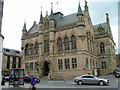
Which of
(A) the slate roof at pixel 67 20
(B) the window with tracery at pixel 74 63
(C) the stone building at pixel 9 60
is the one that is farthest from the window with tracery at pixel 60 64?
(C) the stone building at pixel 9 60

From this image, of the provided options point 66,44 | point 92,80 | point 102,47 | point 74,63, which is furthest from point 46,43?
point 92,80

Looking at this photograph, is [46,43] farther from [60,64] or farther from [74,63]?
[74,63]

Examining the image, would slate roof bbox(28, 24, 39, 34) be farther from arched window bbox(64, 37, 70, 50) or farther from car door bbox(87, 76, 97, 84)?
car door bbox(87, 76, 97, 84)

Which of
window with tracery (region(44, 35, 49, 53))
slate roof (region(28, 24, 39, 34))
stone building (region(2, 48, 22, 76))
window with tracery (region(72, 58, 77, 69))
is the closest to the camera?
window with tracery (region(72, 58, 77, 69))

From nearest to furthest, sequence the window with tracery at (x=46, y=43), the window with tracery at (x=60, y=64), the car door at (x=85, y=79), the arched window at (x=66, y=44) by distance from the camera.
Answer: the car door at (x=85, y=79), the arched window at (x=66, y=44), the window with tracery at (x=60, y=64), the window with tracery at (x=46, y=43)

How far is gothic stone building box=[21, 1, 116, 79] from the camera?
40219 millimetres

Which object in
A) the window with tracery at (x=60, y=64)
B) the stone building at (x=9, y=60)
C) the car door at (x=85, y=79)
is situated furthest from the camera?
the stone building at (x=9, y=60)

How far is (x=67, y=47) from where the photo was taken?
139 ft

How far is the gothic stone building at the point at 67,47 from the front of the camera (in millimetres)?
40219

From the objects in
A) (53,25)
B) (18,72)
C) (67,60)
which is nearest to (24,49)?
(53,25)

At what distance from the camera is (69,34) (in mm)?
42469

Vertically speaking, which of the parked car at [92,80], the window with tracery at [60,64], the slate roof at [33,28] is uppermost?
the slate roof at [33,28]

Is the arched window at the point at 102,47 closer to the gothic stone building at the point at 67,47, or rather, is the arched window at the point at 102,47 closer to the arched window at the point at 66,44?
the gothic stone building at the point at 67,47

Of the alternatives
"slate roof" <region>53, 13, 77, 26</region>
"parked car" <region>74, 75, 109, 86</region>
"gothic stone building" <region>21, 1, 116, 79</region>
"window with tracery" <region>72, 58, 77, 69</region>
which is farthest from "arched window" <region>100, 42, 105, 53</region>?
"parked car" <region>74, 75, 109, 86</region>
